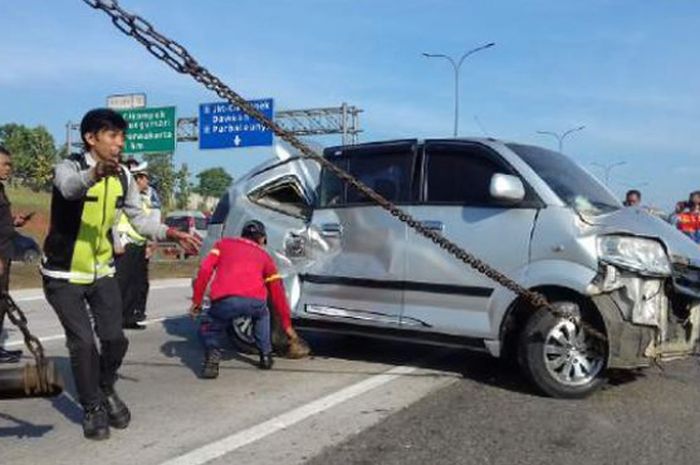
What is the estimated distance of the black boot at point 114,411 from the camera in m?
5.47

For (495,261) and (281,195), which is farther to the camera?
(281,195)

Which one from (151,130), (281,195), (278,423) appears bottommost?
(278,423)

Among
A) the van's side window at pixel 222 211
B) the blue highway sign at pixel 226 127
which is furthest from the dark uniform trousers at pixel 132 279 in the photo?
the blue highway sign at pixel 226 127

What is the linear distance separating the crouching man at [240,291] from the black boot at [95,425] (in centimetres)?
187

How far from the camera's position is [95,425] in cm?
520

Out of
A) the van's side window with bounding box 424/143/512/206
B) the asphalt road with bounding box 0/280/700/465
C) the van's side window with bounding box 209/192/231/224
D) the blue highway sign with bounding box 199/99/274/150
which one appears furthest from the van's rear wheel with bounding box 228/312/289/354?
the blue highway sign with bounding box 199/99/274/150

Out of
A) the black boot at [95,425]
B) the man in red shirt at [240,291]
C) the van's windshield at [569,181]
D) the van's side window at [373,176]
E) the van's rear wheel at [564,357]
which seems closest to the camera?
the black boot at [95,425]

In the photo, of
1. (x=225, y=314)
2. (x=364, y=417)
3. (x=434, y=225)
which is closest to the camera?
(x=364, y=417)

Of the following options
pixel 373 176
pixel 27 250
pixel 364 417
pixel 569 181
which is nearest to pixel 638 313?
pixel 569 181

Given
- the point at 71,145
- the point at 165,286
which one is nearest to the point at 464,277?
the point at 165,286

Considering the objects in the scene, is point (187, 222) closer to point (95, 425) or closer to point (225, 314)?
point (225, 314)

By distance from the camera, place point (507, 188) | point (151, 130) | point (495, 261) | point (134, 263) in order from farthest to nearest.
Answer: point (151, 130) < point (134, 263) < point (495, 261) < point (507, 188)

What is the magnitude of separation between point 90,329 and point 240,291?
7.14 ft

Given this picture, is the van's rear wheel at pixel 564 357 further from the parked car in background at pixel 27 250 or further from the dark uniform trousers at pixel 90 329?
the parked car in background at pixel 27 250
